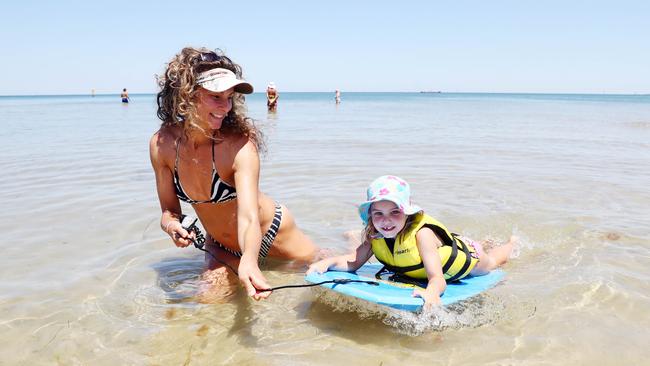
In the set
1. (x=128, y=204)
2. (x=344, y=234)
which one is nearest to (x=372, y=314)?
(x=344, y=234)

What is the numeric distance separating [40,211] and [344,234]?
346 centimetres

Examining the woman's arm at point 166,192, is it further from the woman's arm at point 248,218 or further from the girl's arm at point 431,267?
the girl's arm at point 431,267

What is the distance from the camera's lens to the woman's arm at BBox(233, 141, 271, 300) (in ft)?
9.21

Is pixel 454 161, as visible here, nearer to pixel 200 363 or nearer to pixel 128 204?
pixel 128 204

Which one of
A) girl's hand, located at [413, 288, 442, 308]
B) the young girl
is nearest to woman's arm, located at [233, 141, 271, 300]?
the young girl

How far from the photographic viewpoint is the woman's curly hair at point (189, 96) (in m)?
3.36

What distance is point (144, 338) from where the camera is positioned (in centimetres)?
322

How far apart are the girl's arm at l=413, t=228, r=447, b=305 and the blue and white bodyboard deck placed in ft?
0.16

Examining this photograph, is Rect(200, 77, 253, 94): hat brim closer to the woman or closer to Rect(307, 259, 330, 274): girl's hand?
the woman

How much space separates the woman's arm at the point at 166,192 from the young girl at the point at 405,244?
0.97m

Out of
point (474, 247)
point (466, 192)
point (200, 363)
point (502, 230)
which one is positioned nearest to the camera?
point (200, 363)

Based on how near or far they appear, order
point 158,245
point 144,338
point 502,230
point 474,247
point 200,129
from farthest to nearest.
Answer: point 502,230
point 158,245
point 474,247
point 200,129
point 144,338

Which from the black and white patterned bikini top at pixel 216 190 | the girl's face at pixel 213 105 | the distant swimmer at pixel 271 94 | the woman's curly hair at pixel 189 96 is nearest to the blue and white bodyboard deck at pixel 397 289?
the black and white patterned bikini top at pixel 216 190

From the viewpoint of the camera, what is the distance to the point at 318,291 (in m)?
3.73
